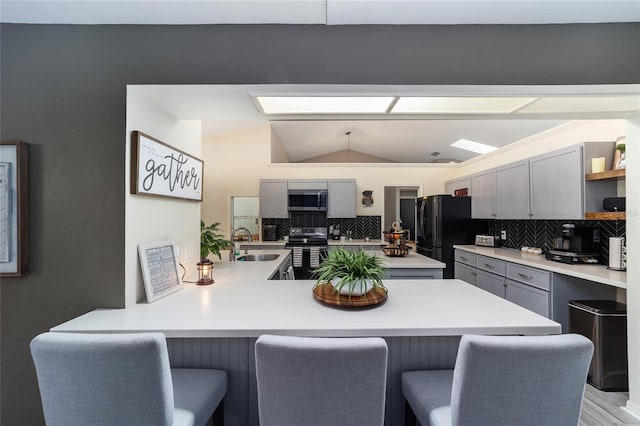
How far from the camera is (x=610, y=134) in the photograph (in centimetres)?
259

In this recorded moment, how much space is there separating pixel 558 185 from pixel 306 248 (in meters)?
3.40

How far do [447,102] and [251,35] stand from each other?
3.75 ft

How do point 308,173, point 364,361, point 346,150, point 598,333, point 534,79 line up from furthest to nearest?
point 346,150, point 308,173, point 598,333, point 534,79, point 364,361

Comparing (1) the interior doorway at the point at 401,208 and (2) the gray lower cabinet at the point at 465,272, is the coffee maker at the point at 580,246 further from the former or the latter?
(1) the interior doorway at the point at 401,208

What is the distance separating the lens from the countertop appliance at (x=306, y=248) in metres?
4.45

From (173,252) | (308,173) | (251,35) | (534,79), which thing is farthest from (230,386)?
(308,173)

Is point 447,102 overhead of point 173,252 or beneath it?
overhead

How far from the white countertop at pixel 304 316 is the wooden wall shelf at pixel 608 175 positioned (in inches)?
69.8

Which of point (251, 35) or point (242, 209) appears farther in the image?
point (242, 209)

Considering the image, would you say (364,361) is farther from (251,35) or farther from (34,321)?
(34,321)

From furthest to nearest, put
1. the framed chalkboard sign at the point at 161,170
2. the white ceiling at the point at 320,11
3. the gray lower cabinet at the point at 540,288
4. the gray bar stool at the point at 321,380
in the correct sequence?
the gray lower cabinet at the point at 540,288 → the framed chalkboard sign at the point at 161,170 → the white ceiling at the point at 320,11 → the gray bar stool at the point at 321,380

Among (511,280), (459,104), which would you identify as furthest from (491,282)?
(459,104)

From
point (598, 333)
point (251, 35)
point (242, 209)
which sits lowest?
point (598, 333)

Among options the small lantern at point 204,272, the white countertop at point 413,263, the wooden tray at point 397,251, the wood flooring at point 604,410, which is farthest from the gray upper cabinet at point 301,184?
the wood flooring at point 604,410
